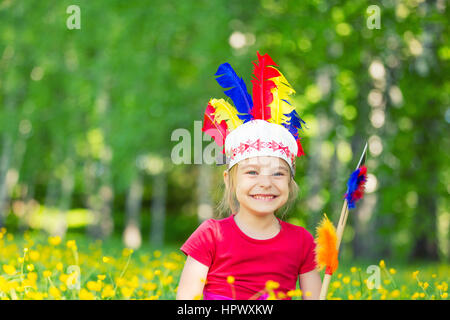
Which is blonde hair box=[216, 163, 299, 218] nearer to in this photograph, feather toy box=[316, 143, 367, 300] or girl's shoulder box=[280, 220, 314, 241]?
girl's shoulder box=[280, 220, 314, 241]

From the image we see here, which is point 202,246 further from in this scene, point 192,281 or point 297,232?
point 297,232

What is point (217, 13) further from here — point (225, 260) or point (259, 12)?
point (225, 260)

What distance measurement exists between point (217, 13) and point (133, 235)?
38.9 feet

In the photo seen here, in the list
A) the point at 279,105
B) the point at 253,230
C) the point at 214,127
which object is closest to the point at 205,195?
the point at 214,127

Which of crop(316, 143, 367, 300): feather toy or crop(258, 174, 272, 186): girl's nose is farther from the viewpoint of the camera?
crop(258, 174, 272, 186): girl's nose

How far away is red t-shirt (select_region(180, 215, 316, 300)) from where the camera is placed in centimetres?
278

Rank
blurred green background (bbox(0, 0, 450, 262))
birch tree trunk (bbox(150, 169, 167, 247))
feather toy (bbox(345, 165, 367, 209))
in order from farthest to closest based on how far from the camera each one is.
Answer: birch tree trunk (bbox(150, 169, 167, 247)) → blurred green background (bbox(0, 0, 450, 262)) → feather toy (bbox(345, 165, 367, 209))

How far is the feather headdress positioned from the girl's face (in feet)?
0.88

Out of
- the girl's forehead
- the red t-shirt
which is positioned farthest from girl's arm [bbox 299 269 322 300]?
the girl's forehead

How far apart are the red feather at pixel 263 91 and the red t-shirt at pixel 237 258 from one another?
2.28 ft

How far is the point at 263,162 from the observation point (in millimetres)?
2832

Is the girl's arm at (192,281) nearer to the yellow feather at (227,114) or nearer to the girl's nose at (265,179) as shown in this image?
the girl's nose at (265,179)

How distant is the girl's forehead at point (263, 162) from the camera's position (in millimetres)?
2826

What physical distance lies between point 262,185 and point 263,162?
0.44ft
